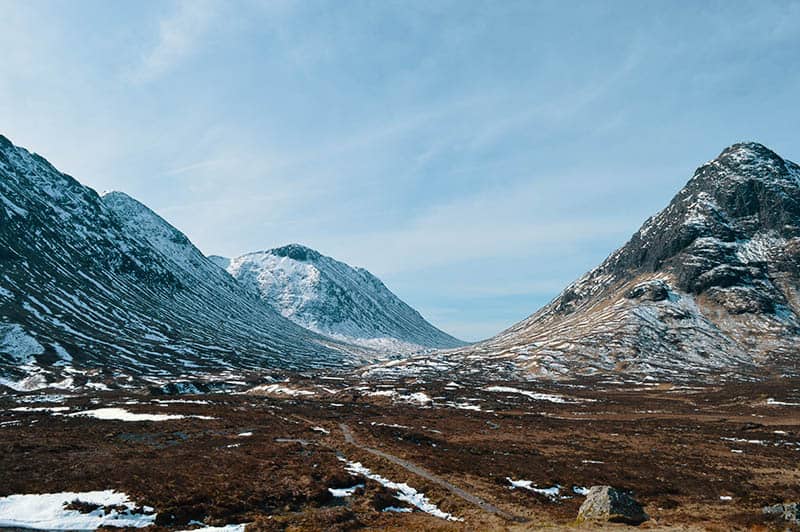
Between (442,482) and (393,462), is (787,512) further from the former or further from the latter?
(393,462)

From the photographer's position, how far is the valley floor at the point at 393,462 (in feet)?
95.7

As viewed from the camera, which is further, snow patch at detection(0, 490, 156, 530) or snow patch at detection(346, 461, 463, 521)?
snow patch at detection(346, 461, 463, 521)

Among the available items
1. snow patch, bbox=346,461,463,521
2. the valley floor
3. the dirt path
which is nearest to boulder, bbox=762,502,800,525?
the valley floor

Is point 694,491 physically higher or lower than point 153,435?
higher

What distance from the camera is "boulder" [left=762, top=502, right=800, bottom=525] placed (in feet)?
83.8

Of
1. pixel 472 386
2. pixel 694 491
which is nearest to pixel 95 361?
pixel 472 386

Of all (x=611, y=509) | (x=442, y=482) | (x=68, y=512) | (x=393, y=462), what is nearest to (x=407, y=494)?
(x=442, y=482)

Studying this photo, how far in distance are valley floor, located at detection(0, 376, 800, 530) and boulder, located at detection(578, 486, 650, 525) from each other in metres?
1.20

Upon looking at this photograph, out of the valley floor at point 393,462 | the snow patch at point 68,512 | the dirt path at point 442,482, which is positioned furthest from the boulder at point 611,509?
the snow patch at point 68,512

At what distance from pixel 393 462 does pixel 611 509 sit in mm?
21140

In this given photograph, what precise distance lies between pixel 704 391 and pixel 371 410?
92.9 metres

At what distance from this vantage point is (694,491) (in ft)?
117

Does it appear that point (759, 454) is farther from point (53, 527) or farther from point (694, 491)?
point (53, 527)

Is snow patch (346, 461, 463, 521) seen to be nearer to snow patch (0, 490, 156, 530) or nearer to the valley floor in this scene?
the valley floor
